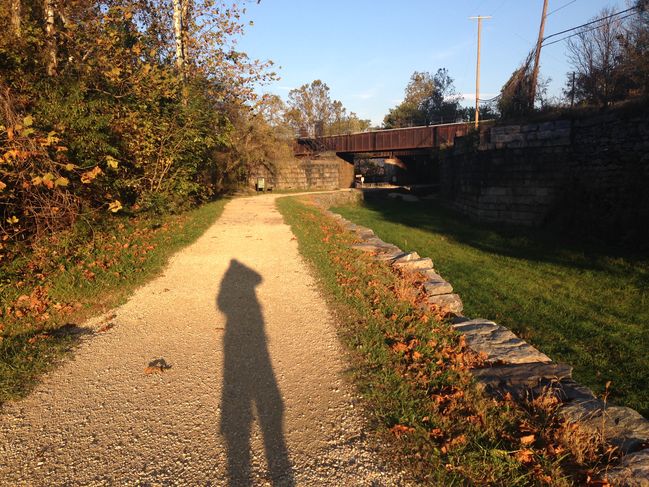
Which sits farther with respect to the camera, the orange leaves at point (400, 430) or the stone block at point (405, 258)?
the stone block at point (405, 258)

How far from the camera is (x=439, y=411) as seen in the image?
9.38 feet

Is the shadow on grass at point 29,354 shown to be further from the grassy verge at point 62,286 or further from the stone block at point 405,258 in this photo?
the stone block at point 405,258

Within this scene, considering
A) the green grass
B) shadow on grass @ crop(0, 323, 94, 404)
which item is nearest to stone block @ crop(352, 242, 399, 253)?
the green grass

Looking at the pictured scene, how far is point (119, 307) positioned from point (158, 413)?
2.52 meters

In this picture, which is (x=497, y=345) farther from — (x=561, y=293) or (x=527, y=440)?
(x=561, y=293)

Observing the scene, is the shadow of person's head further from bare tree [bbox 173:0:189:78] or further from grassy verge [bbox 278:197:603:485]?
bare tree [bbox 173:0:189:78]

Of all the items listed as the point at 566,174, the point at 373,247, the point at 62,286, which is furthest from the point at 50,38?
the point at 566,174

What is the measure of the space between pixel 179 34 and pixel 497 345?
12.0 metres

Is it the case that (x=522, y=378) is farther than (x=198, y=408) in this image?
Yes

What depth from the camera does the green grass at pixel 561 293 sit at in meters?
4.70

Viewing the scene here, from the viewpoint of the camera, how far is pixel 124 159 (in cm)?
897

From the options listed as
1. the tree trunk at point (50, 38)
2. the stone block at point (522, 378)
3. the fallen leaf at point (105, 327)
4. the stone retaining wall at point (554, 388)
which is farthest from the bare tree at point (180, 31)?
the stone block at point (522, 378)

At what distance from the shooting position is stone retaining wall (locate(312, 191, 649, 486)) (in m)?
Answer: 2.35

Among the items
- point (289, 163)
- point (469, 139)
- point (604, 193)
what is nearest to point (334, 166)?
point (289, 163)
